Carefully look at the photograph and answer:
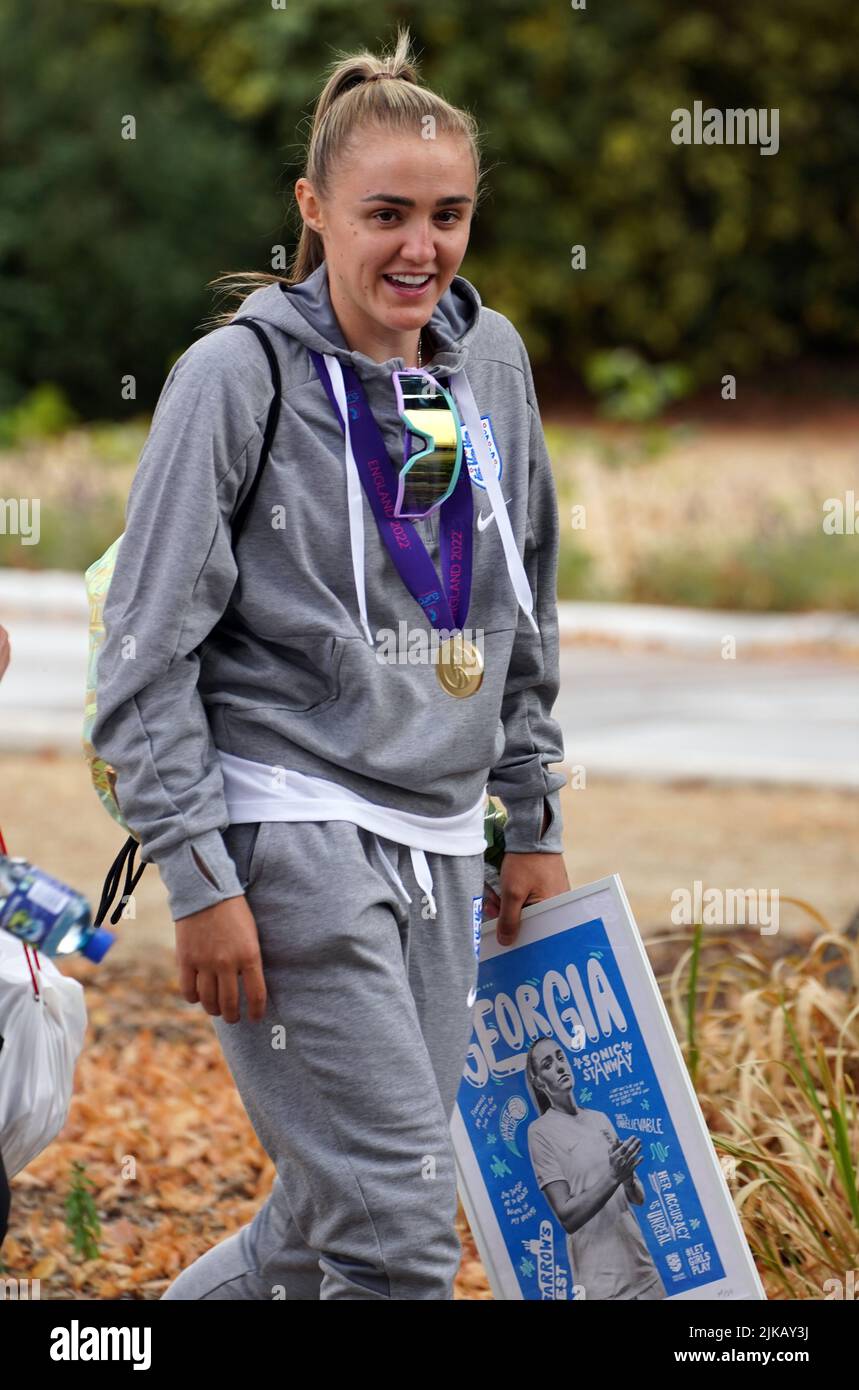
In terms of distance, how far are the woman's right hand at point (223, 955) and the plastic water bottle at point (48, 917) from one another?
32 cm

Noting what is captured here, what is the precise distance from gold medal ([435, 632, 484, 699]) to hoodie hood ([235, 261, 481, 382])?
37cm

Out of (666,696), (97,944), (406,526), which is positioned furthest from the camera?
(666,696)

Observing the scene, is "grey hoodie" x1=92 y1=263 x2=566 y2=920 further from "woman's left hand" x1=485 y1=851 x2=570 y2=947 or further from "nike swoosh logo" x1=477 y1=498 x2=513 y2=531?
"woman's left hand" x1=485 y1=851 x2=570 y2=947

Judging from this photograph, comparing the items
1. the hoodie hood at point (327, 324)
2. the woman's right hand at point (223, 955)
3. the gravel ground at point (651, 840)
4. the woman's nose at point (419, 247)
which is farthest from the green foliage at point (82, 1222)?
the gravel ground at point (651, 840)

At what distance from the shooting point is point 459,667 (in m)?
2.67

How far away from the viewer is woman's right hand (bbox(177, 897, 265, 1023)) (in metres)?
2.51

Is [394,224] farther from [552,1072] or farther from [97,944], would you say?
[552,1072]

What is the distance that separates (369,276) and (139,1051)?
10.1ft

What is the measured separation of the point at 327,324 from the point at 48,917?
921 millimetres

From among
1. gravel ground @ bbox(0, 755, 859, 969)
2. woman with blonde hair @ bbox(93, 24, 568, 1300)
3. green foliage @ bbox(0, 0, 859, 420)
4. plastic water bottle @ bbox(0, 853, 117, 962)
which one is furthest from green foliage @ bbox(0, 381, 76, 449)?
plastic water bottle @ bbox(0, 853, 117, 962)

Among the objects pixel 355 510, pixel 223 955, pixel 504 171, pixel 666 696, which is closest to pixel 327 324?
pixel 355 510

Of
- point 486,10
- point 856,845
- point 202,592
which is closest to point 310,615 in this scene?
point 202,592

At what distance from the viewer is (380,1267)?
2555mm

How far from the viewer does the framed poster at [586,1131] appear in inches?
112
